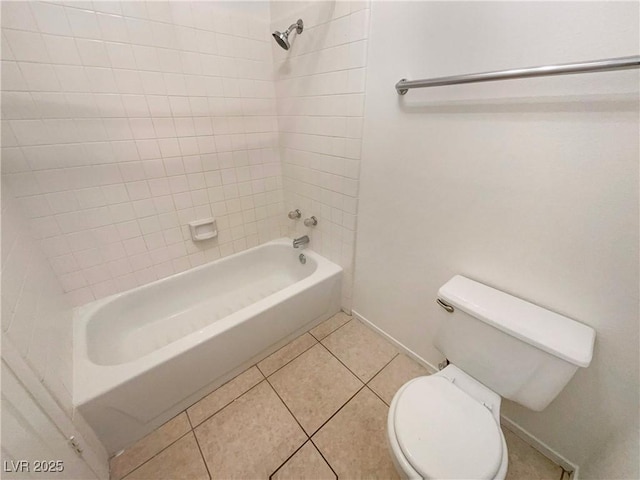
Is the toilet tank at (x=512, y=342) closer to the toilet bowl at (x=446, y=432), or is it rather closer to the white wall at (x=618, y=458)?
the toilet bowl at (x=446, y=432)

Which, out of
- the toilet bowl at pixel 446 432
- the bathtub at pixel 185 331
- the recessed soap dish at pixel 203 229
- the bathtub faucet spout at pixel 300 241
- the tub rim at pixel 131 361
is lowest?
the bathtub at pixel 185 331

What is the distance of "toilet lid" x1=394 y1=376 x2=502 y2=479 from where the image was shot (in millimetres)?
731

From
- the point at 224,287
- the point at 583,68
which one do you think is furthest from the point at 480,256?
the point at 224,287

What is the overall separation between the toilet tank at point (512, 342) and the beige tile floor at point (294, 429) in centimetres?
46

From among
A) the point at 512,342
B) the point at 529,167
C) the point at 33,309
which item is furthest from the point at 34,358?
the point at 529,167

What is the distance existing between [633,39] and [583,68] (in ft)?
0.42

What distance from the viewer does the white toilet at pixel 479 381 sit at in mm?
750

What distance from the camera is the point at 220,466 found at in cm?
105

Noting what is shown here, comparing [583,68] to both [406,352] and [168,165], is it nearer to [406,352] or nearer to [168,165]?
[406,352]

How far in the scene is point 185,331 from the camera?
Answer: 163 cm

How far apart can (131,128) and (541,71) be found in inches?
68.3

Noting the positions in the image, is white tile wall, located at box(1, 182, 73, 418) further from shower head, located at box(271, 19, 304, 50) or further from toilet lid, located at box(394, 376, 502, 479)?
shower head, located at box(271, 19, 304, 50)

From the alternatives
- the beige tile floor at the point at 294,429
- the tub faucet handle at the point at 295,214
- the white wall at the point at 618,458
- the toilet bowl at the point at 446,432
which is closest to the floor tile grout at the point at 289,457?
the beige tile floor at the point at 294,429

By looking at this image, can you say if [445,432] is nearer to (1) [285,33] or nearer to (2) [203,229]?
(2) [203,229]
